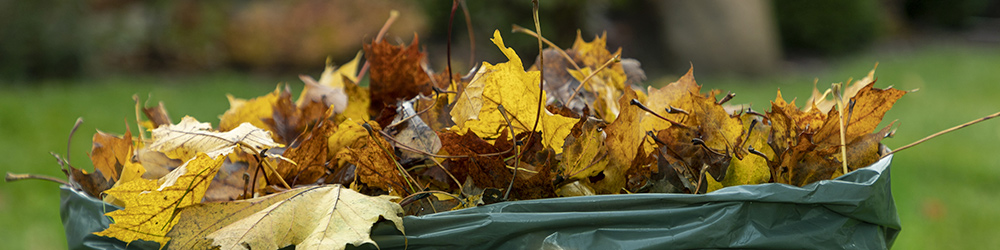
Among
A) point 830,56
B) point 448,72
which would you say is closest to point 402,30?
point 830,56

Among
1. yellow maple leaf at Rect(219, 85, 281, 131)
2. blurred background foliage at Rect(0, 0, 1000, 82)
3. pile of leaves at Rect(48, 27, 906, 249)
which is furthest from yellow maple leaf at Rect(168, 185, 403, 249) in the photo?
blurred background foliage at Rect(0, 0, 1000, 82)

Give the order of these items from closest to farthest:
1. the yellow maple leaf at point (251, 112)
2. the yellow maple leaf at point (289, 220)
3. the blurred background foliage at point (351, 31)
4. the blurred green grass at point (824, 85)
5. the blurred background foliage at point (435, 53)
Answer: the yellow maple leaf at point (289, 220) → the yellow maple leaf at point (251, 112) → the blurred green grass at point (824, 85) → the blurred background foliage at point (435, 53) → the blurred background foliage at point (351, 31)

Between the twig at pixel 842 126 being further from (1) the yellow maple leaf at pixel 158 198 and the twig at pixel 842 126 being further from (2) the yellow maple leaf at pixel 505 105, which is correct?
(1) the yellow maple leaf at pixel 158 198

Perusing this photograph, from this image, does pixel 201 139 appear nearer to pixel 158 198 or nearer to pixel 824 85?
pixel 158 198

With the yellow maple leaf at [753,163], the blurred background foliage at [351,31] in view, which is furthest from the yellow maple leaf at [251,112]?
the blurred background foliage at [351,31]

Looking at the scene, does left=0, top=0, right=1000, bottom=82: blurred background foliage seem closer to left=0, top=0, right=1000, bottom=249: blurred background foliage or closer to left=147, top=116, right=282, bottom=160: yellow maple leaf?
left=0, top=0, right=1000, bottom=249: blurred background foliage

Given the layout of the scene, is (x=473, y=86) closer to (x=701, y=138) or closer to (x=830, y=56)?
(x=701, y=138)
